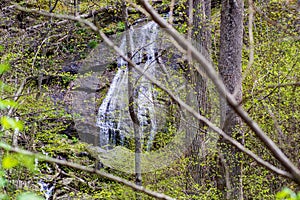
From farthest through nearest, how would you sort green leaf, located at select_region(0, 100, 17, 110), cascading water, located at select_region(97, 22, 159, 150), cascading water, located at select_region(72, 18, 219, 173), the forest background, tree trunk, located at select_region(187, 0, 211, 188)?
1. cascading water, located at select_region(97, 22, 159, 150)
2. cascading water, located at select_region(72, 18, 219, 173)
3. tree trunk, located at select_region(187, 0, 211, 188)
4. the forest background
5. green leaf, located at select_region(0, 100, 17, 110)

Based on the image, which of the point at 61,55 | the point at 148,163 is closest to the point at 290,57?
the point at 148,163

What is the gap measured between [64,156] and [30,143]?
6.74 feet

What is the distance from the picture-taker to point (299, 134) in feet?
15.7

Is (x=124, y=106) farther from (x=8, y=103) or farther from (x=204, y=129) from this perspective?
(x=8, y=103)

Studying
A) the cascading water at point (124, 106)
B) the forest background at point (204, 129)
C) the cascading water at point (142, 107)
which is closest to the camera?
the forest background at point (204, 129)

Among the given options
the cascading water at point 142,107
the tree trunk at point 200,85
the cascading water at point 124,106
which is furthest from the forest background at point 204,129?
the cascading water at point 124,106

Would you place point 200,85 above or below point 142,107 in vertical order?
above

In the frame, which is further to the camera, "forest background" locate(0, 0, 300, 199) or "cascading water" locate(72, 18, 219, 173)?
"cascading water" locate(72, 18, 219, 173)

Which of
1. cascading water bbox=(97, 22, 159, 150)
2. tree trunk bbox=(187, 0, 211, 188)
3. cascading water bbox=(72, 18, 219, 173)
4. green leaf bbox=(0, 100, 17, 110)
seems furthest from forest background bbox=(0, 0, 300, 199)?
green leaf bbox=(0, 100, 17, 110)

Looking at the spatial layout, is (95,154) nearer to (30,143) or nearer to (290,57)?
(30,143)

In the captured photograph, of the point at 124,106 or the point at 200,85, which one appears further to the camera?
the point at 124,106

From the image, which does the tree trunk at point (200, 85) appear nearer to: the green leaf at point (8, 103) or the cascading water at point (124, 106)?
the cascading water at point (124, 106)

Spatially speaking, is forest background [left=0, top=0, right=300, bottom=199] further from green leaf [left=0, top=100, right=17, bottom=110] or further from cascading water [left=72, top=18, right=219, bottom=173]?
green leaf [left=0, top=100, right=17, bottom=110]

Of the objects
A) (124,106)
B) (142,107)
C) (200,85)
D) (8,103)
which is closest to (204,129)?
(200,85)
